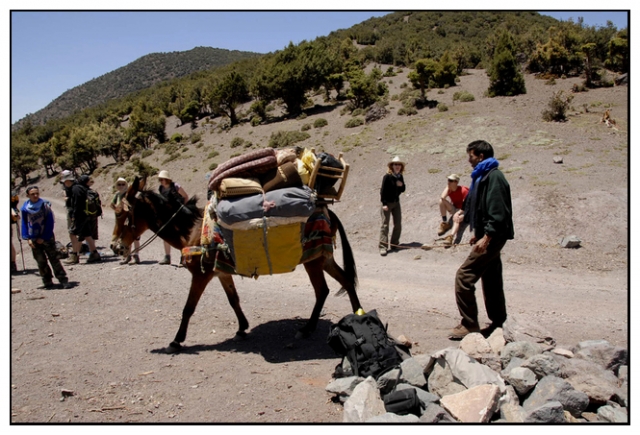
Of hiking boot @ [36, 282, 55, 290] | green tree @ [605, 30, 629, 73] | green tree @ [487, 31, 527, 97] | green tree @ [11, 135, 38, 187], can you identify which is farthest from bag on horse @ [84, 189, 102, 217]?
green tree @ [11, 135, 38, 187]

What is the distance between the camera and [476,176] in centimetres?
529

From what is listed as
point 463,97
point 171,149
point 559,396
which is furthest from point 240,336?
point 171,149

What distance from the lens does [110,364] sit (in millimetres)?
5453

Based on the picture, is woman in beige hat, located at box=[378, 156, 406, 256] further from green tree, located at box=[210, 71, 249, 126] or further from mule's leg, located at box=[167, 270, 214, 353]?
green tree, located at box=[210, 71, 249, 126]

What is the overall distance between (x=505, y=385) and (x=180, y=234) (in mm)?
4218

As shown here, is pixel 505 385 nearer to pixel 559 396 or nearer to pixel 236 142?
pixel 559 396

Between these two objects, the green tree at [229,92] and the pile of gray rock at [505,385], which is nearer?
the pile of gray rock at [505,385]

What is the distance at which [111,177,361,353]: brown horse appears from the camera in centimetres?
588

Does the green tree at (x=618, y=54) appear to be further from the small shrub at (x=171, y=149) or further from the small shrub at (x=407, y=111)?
the small shrub at (x=171, y=149)

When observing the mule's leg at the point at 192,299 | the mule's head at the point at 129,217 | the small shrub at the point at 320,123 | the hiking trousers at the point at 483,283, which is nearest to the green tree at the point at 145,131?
the small shrub at the point at 320,123

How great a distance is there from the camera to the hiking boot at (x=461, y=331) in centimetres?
554

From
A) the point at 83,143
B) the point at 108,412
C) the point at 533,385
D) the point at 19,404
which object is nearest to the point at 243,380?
the point at 108,412

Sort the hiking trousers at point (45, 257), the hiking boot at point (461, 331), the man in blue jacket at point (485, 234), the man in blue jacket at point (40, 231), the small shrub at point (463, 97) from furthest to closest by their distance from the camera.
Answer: the small shrub at point (463, 97), the hiking trousers at point (45, 257), the man in blue jacket at point (40, 231), the hiking boot at point (461, 331), the man in blue jacket at point (485, 234)

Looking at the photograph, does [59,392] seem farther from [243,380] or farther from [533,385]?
[533,385]
